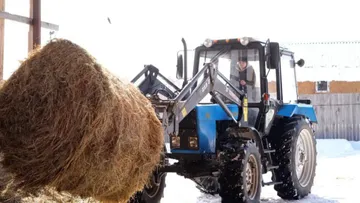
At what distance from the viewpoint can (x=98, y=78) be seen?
5172mm

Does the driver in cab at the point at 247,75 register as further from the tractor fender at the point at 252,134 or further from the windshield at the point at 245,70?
the tractor fender at the point at 252,134

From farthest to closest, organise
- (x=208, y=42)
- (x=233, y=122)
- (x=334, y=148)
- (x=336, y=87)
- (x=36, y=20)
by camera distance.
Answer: (x=336, y=87) < (x=334, y=148) < (x=208, y=42) < (x=233, y=122) < (x=36, y=20)

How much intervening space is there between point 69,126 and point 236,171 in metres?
3.23

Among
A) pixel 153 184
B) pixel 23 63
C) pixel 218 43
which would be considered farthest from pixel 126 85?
pixel 218 43

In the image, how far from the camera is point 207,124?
8.25m

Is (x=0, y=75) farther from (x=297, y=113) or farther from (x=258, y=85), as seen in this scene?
(x=297, y=113)

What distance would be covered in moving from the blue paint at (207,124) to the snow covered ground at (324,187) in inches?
54.7

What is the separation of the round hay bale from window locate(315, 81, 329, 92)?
20.9m

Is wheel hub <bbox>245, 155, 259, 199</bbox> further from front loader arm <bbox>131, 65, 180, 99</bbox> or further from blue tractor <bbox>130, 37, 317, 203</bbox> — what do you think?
front loader arm <bbox>131, 65, 180, 99</bbox>

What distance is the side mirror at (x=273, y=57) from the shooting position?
347 inches

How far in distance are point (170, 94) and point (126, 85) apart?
2645 millimetres

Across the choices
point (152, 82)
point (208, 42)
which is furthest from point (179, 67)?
point (152, 82)

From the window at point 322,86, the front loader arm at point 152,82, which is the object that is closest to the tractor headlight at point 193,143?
the front loader arm at point 152,82

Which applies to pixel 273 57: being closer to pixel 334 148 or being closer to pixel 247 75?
pixel 247 75
